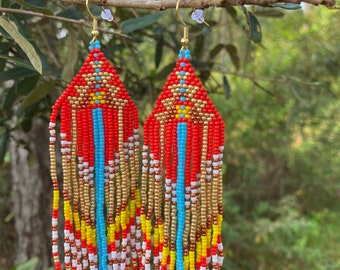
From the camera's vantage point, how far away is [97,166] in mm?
769

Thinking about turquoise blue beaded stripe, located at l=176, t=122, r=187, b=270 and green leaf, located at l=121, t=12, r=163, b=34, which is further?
green leaf, located at l=121, t=12, r=163, b=34

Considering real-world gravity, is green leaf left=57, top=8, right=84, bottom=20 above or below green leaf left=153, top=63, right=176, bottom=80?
above

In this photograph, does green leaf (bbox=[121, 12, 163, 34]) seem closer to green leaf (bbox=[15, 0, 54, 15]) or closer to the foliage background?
green leaf (bbox=[15, 0, 54, 15])

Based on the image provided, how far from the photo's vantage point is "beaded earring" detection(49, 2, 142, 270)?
74cm

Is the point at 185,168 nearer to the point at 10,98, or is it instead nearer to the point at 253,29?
the point at 253,29

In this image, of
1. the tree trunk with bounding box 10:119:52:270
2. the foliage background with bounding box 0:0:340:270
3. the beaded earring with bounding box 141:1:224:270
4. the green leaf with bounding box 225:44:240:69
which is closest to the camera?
the beaded earring with bounding box 141:1:224:270

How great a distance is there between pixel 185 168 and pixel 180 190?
0.12 feet

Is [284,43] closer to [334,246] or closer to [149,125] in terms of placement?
[334,246]

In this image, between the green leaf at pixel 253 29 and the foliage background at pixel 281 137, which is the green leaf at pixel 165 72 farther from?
the foliage background at pixel 281 137

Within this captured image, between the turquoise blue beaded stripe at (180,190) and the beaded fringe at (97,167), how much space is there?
0.08m

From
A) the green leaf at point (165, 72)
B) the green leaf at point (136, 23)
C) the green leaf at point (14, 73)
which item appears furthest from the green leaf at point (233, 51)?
the green leaf at point (14, 73)

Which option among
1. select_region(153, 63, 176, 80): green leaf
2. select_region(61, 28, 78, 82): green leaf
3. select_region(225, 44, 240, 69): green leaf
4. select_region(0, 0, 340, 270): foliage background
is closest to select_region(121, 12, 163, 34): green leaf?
select_region(61, 28, 78, 82): green leaf

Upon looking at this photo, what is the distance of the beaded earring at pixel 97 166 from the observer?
745mm

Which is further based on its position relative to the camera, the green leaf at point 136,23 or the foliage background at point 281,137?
the foliage background at point 281,137
